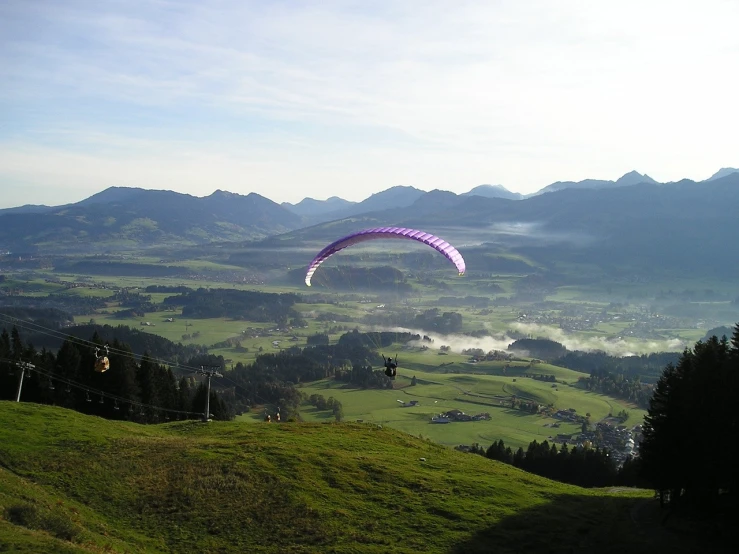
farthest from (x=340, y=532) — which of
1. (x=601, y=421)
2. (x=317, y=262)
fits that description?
(x=601, y=421)

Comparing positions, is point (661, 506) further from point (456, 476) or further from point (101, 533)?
point (101, 533)

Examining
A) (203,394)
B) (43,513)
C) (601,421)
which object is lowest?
(601,421)

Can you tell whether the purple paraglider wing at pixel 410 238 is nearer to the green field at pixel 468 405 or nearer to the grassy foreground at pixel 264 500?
the grassy foreground at pixel 264 500

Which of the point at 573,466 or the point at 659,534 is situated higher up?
the point at 659,534

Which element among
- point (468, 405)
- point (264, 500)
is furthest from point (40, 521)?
point (468, 405)

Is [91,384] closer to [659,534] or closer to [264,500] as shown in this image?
[264,500]

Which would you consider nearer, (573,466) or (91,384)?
(91,384)

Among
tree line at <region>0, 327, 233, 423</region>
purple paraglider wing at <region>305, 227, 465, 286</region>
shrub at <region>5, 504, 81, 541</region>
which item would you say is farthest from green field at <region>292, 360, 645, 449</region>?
shrub at <region>5, 504, 81, 541</region>

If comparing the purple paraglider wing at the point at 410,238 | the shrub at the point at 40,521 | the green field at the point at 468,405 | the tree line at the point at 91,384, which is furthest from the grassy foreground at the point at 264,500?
the green field at the point at 468,405
